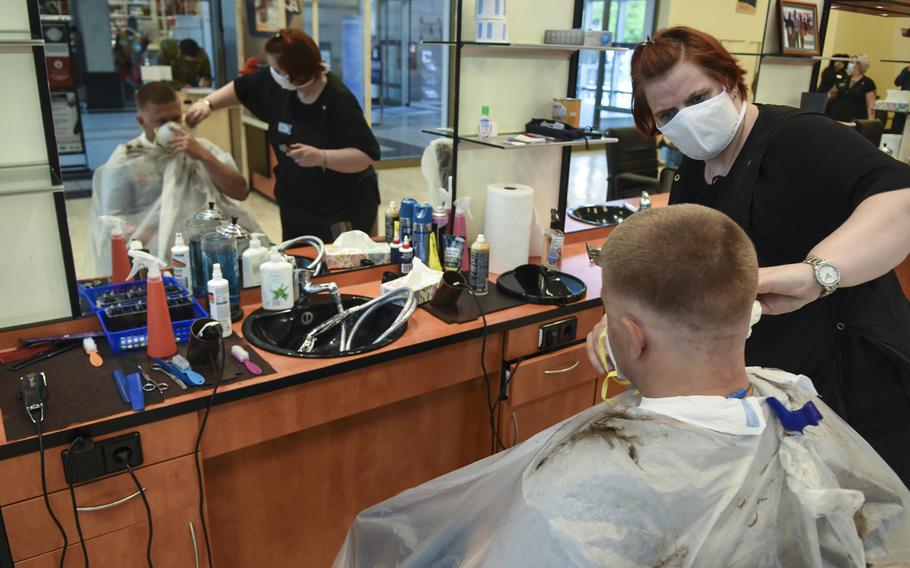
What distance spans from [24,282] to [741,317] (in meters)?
1.75

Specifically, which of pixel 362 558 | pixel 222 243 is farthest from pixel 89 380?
pixel 362 558

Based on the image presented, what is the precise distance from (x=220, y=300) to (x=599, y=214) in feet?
6.21

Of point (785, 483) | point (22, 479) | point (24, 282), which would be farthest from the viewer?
point (24, 282)

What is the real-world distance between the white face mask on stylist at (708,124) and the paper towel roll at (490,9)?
89cm

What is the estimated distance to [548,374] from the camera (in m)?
2.22

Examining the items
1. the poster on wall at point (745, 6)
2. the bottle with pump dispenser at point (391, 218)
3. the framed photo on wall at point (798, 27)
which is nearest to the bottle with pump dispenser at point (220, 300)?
the bottle with pump dispenser at point (391, 218)

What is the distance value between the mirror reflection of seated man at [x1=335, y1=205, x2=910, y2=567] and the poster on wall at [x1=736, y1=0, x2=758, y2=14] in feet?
8.58

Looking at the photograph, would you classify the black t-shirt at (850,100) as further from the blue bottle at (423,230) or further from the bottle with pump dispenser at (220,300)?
the bottle with pump dispenser at (220,300)

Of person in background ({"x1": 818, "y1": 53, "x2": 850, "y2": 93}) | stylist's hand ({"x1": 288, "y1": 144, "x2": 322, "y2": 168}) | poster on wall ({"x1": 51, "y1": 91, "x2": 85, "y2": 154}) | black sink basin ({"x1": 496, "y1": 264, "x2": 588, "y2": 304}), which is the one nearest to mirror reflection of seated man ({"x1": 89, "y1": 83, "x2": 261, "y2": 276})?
poster on wall ({"x1": 51, "y1": 91, "x2": 85, "y2": 154})

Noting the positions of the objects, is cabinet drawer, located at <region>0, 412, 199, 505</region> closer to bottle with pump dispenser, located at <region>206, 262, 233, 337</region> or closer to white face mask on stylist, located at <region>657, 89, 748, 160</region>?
bottle with pump dispenser, located at <region>206, 262, 233, 337</region>

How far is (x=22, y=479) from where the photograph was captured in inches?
53.1

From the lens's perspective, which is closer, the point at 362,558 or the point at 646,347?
the point at 646,347

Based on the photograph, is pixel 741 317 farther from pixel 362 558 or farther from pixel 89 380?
pixel 89 380

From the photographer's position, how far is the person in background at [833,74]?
3666mm
